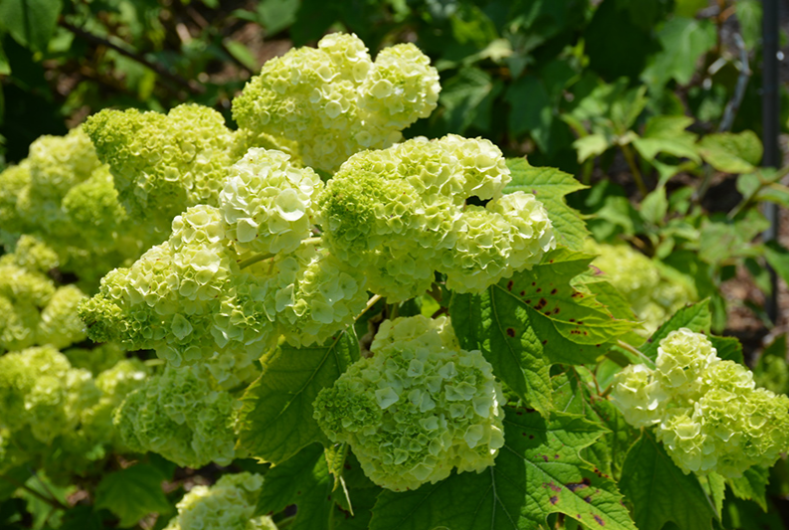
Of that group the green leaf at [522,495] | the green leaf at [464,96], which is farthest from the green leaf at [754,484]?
the green leaf at [464,96]

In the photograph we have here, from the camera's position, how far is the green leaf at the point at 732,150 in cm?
345

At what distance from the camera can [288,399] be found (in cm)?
156

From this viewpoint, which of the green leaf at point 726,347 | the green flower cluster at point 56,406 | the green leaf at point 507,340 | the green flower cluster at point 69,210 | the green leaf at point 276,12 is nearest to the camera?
the green leaf at point 507,340

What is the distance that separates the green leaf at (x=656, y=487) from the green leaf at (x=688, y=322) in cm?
26

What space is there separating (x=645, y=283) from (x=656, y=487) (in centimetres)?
165

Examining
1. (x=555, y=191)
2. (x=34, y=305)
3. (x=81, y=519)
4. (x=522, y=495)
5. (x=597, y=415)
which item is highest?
(x=555, y=191)

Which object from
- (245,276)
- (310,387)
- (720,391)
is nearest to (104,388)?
(310,387)

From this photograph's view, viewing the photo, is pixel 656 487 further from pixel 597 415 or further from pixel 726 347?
pixel 726 347

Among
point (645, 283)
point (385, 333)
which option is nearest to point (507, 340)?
point (385, 333)

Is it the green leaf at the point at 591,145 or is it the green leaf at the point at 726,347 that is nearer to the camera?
the green leaf at the point at 726,347

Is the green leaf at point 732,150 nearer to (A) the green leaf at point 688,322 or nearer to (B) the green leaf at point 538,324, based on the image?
(A) the green leaf at point 688,322

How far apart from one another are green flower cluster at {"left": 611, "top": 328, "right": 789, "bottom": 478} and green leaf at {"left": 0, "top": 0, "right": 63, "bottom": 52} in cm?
293

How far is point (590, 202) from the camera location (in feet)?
11.9

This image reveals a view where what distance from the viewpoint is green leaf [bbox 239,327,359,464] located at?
155 cm
